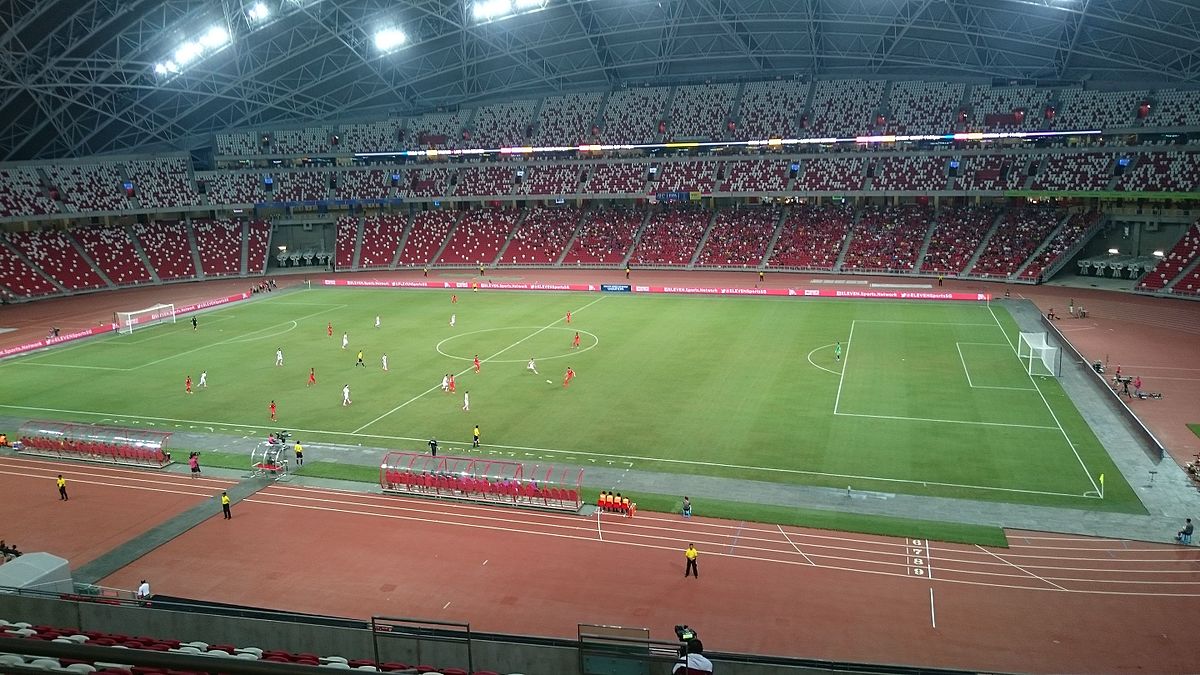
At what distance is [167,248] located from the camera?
9175 centimetres

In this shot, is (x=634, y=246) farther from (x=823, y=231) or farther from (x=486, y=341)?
(x=486, y=341)

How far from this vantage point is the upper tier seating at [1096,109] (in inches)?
3039

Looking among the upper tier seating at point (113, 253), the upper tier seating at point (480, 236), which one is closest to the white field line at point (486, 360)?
the upper tier seating at point (480, 236)

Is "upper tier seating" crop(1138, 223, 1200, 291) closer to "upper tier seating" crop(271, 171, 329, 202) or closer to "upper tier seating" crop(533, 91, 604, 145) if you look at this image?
"upper tier seating" crop(533, 91, 604, 145)

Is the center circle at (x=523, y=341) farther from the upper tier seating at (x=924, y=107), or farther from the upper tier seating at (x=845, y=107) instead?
the upper tier seating at (x=924, y=107)

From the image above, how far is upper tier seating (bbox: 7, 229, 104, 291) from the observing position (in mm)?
80562

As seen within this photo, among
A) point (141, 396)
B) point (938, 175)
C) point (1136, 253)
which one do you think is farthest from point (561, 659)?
point (938, 175)

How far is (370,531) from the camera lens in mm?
27266

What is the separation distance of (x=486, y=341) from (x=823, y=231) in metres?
45.6

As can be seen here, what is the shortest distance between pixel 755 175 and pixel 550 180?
24.4 metres

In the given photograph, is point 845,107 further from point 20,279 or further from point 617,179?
point 20,279

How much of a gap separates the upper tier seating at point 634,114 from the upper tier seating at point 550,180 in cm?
568

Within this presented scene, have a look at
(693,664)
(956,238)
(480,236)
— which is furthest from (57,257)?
(693,664)

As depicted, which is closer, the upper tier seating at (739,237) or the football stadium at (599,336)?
the football stadium at (599,336)
